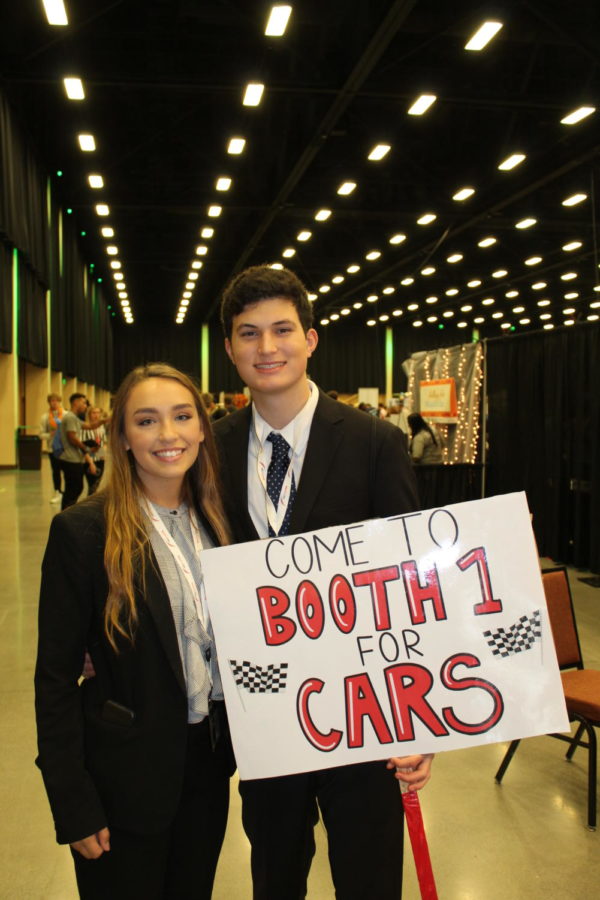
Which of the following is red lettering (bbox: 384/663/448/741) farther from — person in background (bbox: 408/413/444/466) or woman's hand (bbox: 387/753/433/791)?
person in background (bbox: 408/413/444/466)

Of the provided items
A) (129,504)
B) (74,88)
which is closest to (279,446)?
(129,504)

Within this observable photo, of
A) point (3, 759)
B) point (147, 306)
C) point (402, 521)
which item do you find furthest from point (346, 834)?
point (147, 306)

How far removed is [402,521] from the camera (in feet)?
5.41

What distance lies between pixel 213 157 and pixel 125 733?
13.9 metres

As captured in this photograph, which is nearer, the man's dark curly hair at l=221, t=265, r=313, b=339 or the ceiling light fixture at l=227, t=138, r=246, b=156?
the man's dark curly hair at l=221, t=265, r=313, b=339

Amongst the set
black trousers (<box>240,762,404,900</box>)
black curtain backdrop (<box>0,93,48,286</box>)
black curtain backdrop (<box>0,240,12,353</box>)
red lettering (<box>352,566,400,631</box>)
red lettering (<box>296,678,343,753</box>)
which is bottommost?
black trousers (<box>240,762,404,900</box>)

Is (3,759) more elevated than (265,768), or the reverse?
(265,768)

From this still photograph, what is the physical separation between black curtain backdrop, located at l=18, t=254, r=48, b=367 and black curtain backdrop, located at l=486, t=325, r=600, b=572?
1055 centimetres

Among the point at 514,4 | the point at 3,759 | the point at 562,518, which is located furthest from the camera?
the point at 514,4

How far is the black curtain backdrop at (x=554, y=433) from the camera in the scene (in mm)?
7301

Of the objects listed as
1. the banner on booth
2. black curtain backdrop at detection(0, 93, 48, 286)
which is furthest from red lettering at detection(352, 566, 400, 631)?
black curtain backdrop at detection(0, 93, 48, 286)

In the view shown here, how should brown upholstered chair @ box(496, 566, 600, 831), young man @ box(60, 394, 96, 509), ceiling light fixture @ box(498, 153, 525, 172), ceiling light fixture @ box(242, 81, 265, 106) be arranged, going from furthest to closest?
ceiling light fixture @ box(498, 153, 525, 172) < ceiling light fixture @ box(242, 81, 265, 106) < young man @ box(60, 394, 96, 509) < brown upholstered chair @ box(496, 566, 600, 831)

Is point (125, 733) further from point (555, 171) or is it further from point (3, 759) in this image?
point (555, 171)

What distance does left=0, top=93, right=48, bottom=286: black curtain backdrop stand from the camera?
11.7 metres
